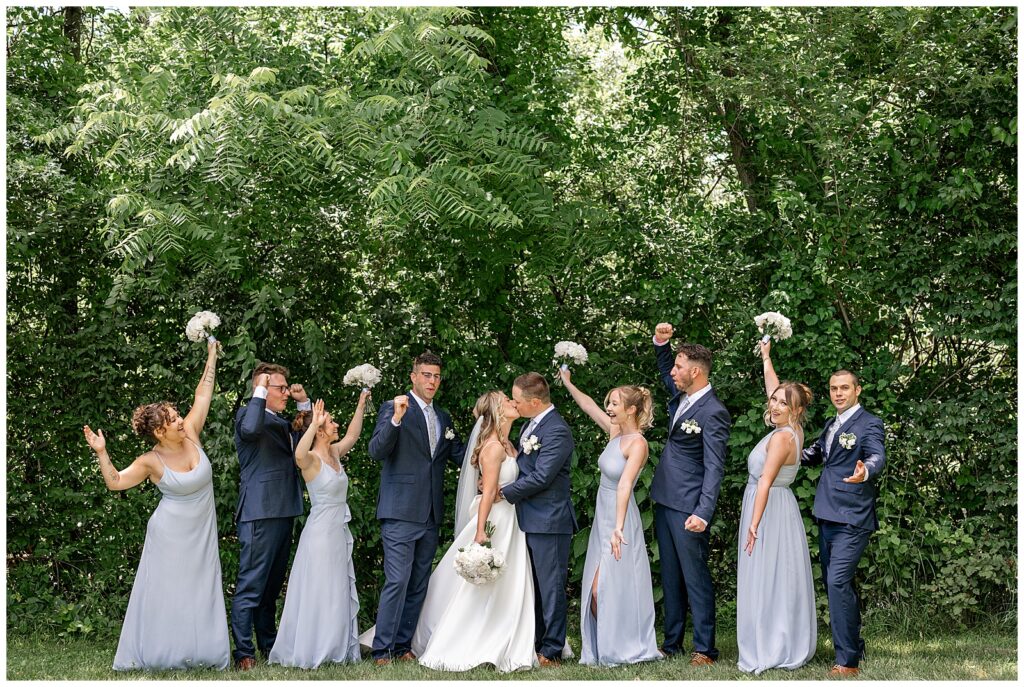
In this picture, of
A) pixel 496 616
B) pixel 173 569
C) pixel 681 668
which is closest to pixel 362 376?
pixel 173 569

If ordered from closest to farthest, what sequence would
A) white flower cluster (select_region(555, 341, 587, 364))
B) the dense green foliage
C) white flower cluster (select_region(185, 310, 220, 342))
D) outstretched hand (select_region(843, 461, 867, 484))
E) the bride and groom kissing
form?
outstretched hand (select_region(843, 461, 867, 484)) < the bride and groom kissing < white flower cluster (select_region(185, 310, 220, 342)) < white flower cluster (select_region(555, 341, 587, 364)) < the dense green foliage

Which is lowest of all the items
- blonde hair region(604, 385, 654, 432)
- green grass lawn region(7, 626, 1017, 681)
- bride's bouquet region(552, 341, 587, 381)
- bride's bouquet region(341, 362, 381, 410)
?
green grass lawn region(7, 626, 1017, 681)

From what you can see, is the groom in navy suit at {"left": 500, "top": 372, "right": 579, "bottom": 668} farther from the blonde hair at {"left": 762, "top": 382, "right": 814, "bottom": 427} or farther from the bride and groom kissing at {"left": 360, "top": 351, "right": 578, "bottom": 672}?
the blonde hair at {"left": 762, "top": 382, "right": 814, "bottom": 427}

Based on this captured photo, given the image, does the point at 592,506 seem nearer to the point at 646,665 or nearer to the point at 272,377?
the point at 646,665

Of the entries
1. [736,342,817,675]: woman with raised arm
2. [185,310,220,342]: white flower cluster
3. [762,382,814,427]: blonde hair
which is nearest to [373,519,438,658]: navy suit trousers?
[185,310,220,342]: white flower cluster

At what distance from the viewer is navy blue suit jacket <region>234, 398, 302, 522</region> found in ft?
22.1

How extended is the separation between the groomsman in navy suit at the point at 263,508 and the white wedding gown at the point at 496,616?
1064mm

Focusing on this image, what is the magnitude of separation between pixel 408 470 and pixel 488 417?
63 cm

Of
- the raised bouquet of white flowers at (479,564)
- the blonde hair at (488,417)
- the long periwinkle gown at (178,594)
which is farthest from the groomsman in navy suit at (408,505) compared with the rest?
the long periwinkle gown at (178,594)

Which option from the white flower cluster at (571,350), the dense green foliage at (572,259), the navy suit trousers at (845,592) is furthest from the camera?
the dense green foliage at (572,259)

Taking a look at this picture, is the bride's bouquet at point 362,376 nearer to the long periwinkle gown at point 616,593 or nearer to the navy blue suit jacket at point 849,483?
the long periwinkle gown at point 616,593

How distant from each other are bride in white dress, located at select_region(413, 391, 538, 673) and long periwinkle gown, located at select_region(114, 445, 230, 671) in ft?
4.43

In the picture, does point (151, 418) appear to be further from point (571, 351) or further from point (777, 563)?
point (777, 563)

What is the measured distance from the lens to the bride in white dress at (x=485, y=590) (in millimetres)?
6465
